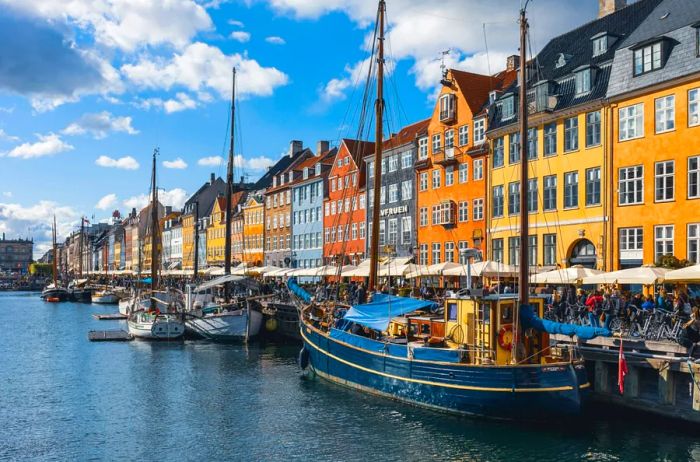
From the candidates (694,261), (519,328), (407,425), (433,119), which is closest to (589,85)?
(694,261)

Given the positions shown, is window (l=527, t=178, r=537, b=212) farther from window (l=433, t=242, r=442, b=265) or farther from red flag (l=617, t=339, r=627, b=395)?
red flag (l=617, t=339, r=627, b=395)

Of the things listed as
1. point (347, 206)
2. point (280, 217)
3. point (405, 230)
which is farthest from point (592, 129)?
point (280, 217)

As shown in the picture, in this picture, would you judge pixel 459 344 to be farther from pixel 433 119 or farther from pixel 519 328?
pixel 433 119

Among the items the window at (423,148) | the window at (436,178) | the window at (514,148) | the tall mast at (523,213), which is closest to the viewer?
the tall mast at (523,213)

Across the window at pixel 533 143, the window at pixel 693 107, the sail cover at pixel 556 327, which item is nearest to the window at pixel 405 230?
the window at pixel 533 143

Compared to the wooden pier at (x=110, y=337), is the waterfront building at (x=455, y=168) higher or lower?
higher

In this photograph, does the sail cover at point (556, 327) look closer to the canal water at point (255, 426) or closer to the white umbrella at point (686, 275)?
the canal water at point (255, 426)

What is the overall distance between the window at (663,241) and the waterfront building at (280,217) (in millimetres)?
48907

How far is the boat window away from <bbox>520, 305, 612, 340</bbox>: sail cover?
2622mm

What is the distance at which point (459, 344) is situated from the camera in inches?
927

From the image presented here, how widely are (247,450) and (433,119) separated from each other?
3865 cm

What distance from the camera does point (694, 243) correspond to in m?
34.2

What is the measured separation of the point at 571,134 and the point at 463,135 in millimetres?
10971

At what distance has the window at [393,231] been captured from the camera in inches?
2359
